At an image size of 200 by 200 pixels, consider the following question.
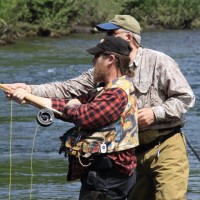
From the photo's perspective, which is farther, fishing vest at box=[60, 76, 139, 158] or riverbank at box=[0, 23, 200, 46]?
riverbank at box=[0, 23, 200, 46]

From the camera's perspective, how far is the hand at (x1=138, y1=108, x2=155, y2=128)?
5.46m

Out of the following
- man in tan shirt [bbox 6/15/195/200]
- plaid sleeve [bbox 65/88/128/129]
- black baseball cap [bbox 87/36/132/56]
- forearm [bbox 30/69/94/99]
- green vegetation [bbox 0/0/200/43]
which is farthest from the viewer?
green vegetation [bbox 0/0/200/43]

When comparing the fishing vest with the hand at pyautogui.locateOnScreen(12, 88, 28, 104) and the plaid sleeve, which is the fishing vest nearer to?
the plaid sleeve

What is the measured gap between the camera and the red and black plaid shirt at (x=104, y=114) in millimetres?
4773

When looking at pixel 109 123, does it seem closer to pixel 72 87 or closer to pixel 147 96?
pixel 147 96

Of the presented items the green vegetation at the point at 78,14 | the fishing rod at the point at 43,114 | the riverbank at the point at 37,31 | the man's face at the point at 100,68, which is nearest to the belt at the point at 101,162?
the fishing rod at the point at 43,114

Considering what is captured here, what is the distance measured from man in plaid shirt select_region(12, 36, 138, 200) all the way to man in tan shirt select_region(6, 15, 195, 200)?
0.64 meters

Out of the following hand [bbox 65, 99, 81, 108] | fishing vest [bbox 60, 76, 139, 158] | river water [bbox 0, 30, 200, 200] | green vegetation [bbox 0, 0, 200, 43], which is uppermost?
hand [bbox 65, 99, 81, 108]

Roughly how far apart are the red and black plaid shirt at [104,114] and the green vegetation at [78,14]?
142 feet

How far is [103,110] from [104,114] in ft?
0.08

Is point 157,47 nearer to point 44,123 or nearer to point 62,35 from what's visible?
point 62,35

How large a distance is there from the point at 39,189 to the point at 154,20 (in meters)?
74.8

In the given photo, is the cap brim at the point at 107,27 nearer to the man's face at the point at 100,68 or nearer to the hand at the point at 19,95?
the man's face at the point at 100,68

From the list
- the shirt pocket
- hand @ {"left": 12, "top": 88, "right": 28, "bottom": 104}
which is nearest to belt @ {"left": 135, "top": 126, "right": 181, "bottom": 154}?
the shirt pocket
